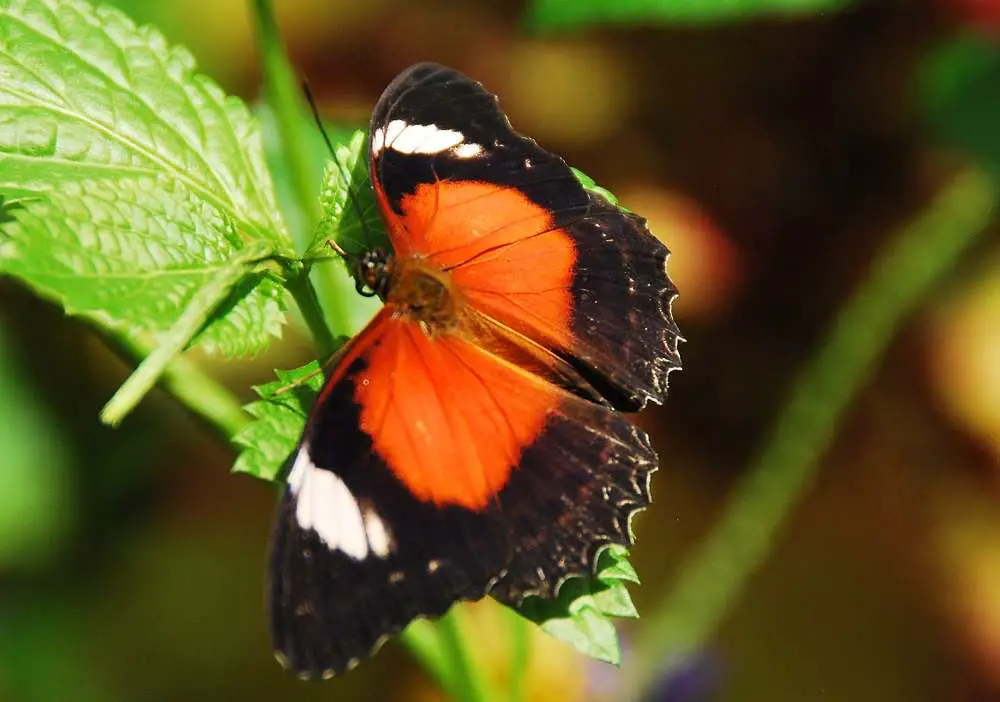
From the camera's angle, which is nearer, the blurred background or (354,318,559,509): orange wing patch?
(354,318,559,509): orange wing patch

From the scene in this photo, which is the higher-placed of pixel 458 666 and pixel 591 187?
pixel 591 187

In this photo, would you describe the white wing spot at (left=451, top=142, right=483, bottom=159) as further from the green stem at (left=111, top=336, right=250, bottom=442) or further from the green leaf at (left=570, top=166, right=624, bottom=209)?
the green stem at (left=111, top=336, right=250, bottom=442)

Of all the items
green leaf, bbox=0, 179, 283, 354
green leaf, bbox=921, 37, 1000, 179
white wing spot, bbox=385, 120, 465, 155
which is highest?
green leaf, bbox=921, 37, 1000, 179

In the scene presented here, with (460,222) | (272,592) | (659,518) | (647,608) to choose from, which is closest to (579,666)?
(647,608)

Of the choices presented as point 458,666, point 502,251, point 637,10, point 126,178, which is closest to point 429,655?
→ point 458,666

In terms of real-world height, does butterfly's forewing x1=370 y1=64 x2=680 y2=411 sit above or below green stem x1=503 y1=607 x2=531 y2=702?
above

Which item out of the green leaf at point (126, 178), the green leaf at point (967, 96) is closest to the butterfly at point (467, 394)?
the green leaf at point (126, 178)

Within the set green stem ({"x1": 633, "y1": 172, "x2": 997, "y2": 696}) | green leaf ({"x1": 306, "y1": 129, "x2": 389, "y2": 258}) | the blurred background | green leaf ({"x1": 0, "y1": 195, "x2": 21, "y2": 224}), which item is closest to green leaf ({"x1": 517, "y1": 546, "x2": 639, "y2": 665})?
green leaf ({"x1": 306, "y1": 129, "x2": 389, "y2": 258})

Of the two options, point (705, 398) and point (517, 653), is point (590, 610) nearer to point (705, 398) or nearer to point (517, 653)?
point (517, 653)
